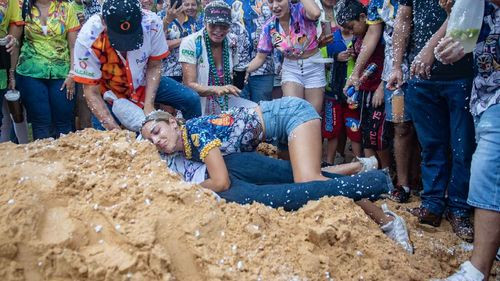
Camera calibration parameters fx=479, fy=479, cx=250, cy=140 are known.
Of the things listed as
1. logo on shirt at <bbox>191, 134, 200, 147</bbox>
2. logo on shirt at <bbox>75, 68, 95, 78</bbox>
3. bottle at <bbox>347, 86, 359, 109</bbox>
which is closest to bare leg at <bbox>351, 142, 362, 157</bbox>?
bottle at <bbox>347, 86, 359, 109</bbox>

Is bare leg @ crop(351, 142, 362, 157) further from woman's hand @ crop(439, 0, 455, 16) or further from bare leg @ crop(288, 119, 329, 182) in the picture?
woman's hand @ crop(439, 0, 455, 16)

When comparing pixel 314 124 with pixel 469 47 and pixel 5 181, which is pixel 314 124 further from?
pixel 5 181

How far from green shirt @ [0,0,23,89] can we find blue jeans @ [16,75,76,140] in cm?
21

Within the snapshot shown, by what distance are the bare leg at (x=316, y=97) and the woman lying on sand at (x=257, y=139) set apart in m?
1.21

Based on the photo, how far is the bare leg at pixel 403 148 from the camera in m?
3.97

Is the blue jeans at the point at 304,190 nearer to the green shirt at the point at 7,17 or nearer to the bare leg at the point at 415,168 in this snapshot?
the bare leg at the point at 415,168

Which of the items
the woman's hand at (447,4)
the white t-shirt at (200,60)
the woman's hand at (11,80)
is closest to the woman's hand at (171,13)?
the white t-shirt at (200,60)

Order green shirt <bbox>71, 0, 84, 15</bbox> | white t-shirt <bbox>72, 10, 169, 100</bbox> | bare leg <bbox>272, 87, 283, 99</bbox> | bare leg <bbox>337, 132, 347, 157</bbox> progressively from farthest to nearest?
bare leg <bbox>272, 87, 283, 99</bbox>
green shirt <bbox>71, 0, 84, 15</bbox>
bare leg <bbox>337, 132, 347, 157</bbox>
white t-shirt <bbox>72, 10, 169, 100</bbox>

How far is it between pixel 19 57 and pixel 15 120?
0.59 meters

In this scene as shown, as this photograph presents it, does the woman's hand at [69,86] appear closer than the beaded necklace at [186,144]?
No

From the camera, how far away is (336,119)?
15.8ft

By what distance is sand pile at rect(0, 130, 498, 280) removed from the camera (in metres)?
1.99

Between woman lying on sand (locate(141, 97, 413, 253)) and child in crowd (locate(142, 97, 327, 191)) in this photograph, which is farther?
child in crowd (locate(142, 97, 327, 191))

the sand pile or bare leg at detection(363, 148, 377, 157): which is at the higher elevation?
the sand pile
